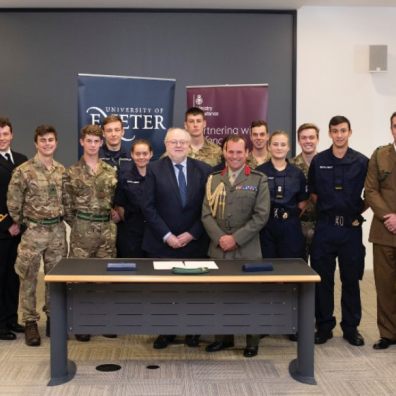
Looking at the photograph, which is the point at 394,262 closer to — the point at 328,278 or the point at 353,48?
the point at 328,278

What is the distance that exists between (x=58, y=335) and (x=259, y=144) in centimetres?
210

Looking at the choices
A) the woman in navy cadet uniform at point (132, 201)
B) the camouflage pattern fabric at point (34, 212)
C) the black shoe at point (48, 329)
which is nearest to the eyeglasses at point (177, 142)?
the woman in navy cadet uniform at point (132, 201)

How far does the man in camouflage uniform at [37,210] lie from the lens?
3922 millimetres

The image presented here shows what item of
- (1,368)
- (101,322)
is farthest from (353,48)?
(1,368)

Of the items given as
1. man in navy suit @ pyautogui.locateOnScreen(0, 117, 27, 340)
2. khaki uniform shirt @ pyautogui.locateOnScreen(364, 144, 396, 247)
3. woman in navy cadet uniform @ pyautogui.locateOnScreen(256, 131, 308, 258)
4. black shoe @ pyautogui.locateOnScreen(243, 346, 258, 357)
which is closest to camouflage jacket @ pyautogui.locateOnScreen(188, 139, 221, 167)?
woman in navy cadet uniform @ pyautogui.locateOnScreen(256, 131, 308, 258)

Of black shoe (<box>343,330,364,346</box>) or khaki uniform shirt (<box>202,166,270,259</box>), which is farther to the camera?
black shoe (<box>343,330,364,346</box>)

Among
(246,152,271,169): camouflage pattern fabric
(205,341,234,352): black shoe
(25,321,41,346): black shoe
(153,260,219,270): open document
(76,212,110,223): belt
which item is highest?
(246,152,271,169): camouflage pattern fabric

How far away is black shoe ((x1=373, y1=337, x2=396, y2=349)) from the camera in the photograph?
3896 mm

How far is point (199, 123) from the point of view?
4.52m

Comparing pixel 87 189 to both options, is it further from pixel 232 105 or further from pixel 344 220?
pixel 232 105

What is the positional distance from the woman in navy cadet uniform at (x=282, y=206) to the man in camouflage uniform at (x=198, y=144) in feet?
2.06

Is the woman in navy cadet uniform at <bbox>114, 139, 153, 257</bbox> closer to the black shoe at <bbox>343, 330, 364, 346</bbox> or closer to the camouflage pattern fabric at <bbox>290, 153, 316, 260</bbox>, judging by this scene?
the camouflage pattern fabric at <bbox>290, 153, 316, 260</bbox>

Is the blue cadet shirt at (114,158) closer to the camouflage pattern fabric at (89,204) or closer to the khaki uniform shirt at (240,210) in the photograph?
the camouflage pattern fabric at (89,204)

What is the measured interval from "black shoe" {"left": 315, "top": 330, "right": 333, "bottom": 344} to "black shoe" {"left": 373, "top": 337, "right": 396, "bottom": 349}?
1.07ft
